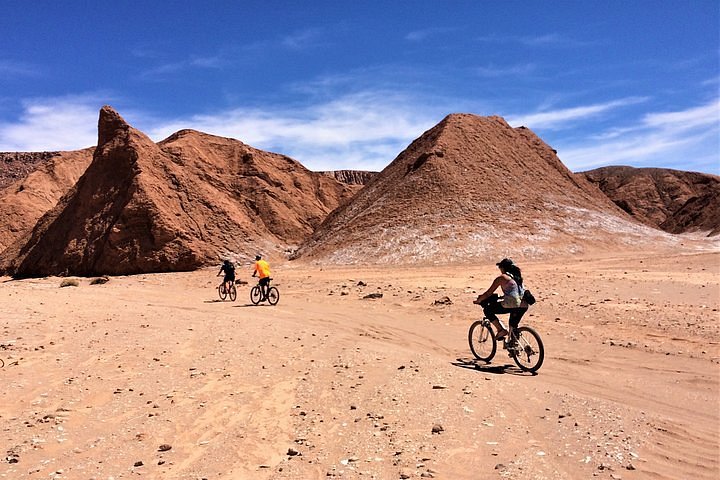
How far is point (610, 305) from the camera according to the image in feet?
44.8

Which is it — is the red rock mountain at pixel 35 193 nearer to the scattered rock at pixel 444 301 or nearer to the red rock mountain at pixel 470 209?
the red rock mountain at pixel 470 209

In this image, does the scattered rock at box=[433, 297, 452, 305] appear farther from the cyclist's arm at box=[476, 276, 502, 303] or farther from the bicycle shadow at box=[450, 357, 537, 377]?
the cyclist's arm at box=[476, 276, 502, 303]

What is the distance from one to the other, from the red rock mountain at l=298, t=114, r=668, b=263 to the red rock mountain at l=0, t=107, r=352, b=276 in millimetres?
5343

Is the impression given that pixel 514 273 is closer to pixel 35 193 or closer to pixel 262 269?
pixel 262 269

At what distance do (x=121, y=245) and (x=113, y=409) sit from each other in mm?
28497

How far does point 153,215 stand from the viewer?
32.6m

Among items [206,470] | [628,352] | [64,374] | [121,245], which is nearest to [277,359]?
[64,374]

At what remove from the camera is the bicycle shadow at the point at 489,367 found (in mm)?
8062

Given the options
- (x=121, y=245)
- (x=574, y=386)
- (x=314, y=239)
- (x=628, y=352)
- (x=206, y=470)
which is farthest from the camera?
(x=314, y=239)

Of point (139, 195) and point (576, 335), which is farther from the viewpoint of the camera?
point (139, 195)

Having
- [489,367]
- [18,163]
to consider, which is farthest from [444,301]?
[18,163]

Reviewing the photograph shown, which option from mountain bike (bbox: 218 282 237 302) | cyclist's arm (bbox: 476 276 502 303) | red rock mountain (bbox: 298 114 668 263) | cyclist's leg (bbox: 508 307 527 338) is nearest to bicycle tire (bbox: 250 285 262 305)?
mountain bike (bbox: 218 282 237 302)

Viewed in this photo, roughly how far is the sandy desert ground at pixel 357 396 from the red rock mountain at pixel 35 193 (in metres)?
42.3

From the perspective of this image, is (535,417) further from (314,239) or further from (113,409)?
(314,239)
